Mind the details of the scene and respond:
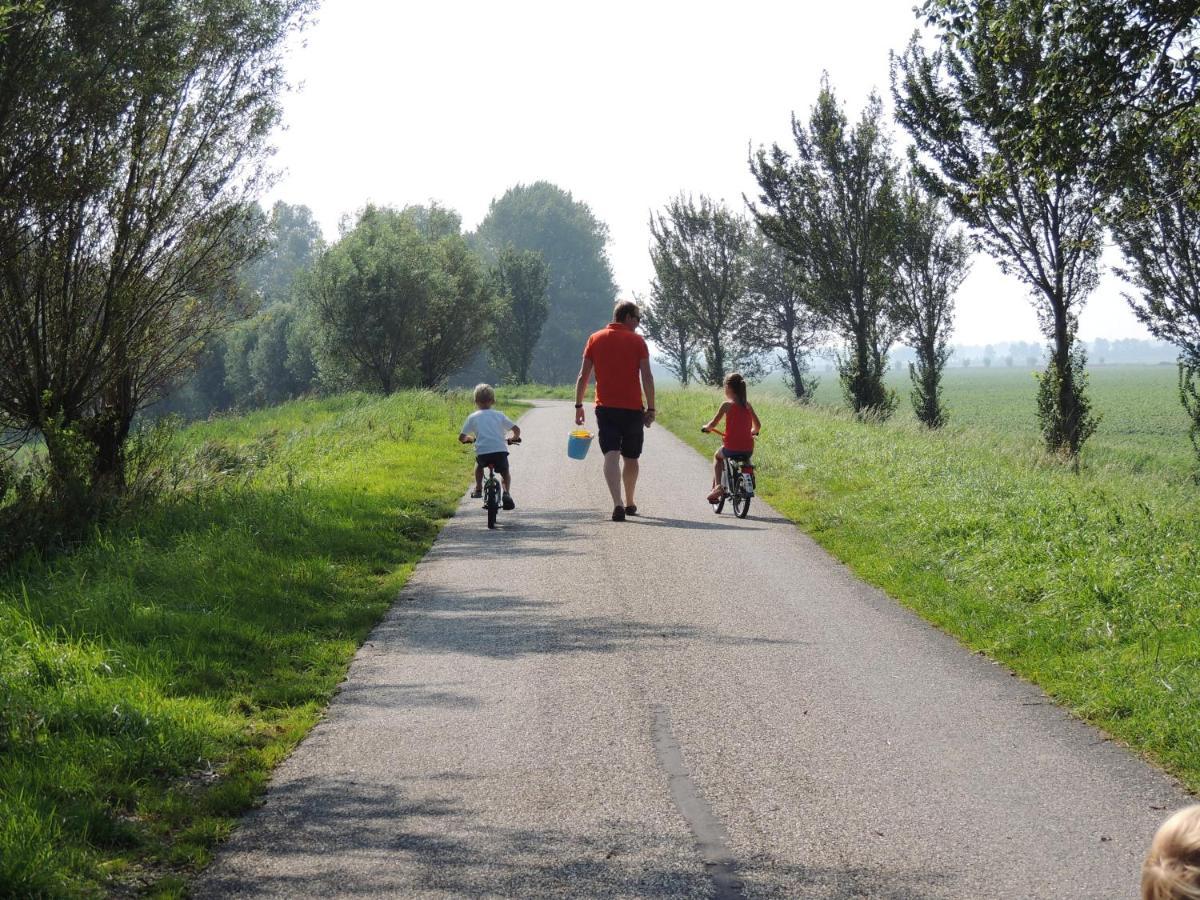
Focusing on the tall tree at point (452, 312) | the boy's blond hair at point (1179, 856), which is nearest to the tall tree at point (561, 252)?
the tall tree at point (452, 312)

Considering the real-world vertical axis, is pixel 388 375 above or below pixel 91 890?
above

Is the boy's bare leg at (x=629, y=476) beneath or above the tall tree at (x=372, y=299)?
beneath

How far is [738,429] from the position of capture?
13461mm

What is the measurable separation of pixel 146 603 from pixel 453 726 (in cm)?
341

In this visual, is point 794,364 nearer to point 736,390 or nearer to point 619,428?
point 736,390

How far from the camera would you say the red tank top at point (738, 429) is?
526 inches

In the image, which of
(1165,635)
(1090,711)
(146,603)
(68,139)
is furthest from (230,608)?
(68,139)

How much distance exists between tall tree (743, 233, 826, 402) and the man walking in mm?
43645

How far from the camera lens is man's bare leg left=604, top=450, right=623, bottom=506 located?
12.6 m

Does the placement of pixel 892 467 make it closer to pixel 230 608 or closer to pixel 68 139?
pixel 230 608

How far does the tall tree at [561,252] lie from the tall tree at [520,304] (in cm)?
3586

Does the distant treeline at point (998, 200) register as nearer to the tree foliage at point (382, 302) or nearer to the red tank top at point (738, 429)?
the red tank top at point (738, 429)

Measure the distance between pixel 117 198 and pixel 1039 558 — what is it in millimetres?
10898

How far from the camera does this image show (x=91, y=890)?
12.0 ft
